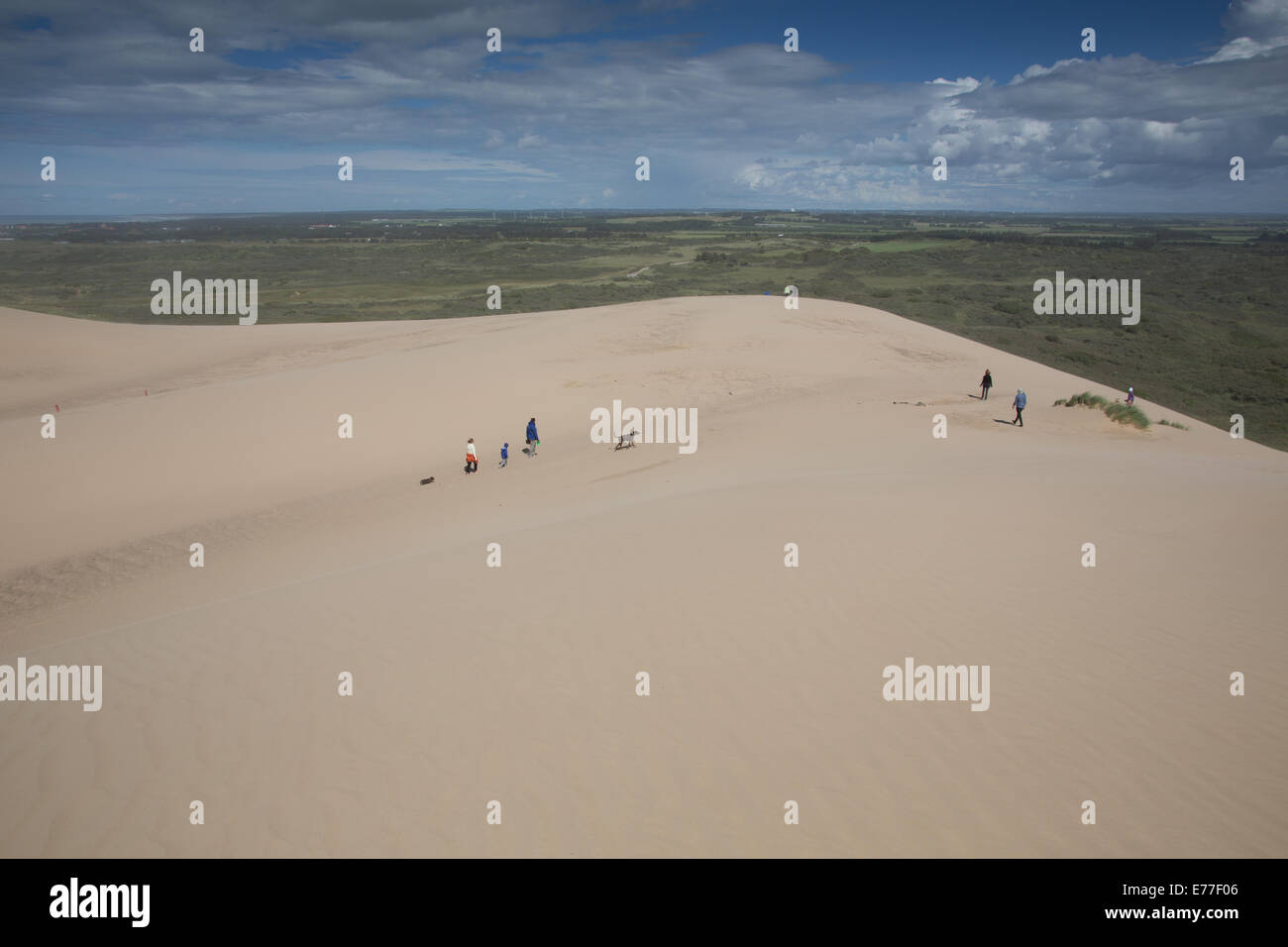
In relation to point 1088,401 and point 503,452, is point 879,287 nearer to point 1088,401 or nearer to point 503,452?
point 1088,401

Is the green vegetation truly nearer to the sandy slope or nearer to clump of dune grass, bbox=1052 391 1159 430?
clump of dune grass, bbox=1052 391 1159 430

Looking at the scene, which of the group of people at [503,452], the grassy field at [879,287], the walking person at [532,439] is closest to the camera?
the group of people at [503,452]

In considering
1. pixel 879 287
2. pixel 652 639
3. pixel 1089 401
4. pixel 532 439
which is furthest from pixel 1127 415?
pixel 879 287

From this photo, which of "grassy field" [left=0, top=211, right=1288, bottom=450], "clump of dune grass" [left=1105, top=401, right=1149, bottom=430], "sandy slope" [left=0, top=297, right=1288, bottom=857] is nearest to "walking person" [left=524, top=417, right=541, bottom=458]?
"sandy slope" [left=0, top=297, right=1288, bottom=857]

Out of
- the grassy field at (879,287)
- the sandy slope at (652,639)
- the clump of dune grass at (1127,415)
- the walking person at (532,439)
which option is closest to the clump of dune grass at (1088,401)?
the clump of dune grass at (1127,415)

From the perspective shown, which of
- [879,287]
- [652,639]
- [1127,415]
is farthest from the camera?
[879,287]

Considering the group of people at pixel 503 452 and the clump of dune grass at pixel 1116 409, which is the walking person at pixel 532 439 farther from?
the clump of dune grass at pixel 1116 409
